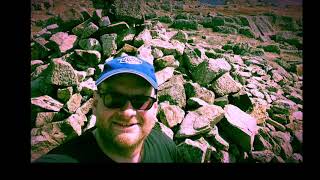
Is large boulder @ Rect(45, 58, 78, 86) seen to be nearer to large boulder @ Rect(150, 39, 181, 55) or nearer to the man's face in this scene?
large boulder @ Rect(150, 39, 181, 55)

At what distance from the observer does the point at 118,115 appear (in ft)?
9.02

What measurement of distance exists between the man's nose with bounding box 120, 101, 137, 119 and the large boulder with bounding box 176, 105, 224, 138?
144 centimetres

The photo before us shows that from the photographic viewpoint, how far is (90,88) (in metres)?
4.53

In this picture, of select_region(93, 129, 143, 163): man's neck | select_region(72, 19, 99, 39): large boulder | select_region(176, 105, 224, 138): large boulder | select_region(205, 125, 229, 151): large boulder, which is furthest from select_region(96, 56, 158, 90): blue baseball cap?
select_region(72, 19, 99, 39): large boulder

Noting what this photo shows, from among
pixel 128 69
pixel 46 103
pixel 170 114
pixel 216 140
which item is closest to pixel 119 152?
pixel 128 69

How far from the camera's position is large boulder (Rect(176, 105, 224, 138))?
13.4ft

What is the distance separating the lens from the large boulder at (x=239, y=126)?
4.23m

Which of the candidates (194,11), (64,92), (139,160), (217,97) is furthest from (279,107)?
(194,11)

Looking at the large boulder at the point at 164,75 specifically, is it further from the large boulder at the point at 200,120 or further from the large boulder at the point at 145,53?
the large boulder at the point at 200,120

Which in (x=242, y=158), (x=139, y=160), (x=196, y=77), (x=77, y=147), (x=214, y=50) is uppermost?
(x=214, y=50)

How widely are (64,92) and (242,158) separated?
98.5 inches

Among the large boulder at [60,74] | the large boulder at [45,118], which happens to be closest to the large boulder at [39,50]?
the large boulder at [60,74]

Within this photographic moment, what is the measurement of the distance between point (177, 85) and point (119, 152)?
6.30 feet

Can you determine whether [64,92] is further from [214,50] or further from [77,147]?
[214,50]
